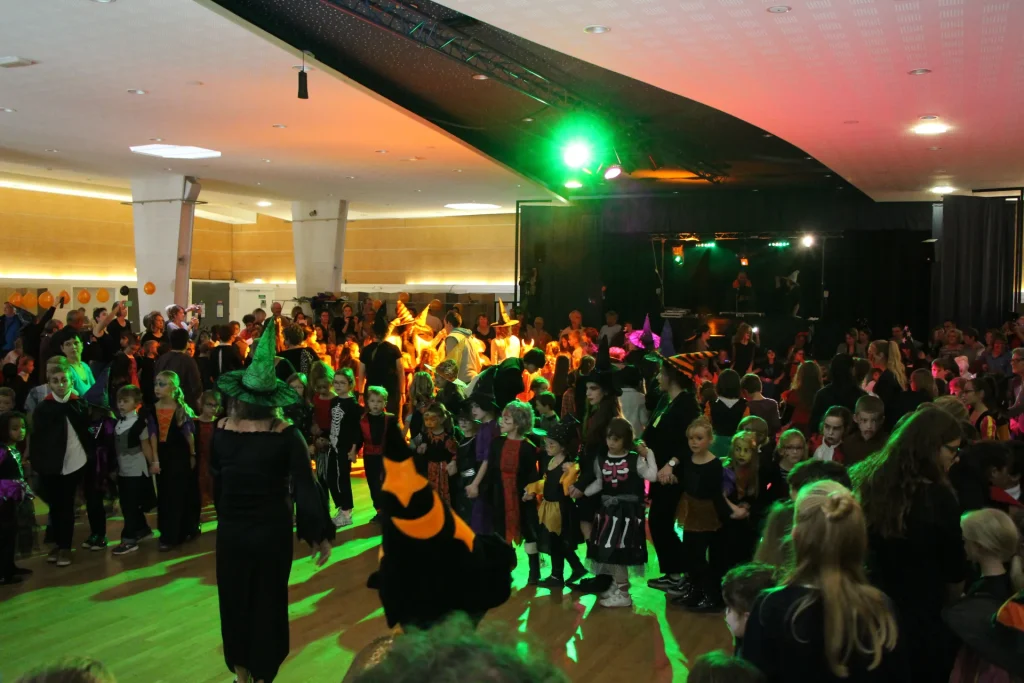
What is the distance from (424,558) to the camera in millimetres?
2475

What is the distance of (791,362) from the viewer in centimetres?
1074

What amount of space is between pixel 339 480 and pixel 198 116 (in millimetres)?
4644

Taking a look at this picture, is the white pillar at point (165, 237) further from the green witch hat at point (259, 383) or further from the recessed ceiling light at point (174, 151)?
the green witch hat at point (259, 383)

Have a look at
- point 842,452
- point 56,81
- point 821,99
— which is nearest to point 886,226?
point 821,99

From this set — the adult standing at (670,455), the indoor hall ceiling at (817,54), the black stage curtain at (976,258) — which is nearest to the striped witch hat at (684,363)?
the adult standing at (670,455)

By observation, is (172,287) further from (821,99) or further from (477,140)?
(821,99)

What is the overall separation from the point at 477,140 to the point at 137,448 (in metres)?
7.35

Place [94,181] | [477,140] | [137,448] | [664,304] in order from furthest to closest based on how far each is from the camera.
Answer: [664,304], [94,181], [477,140], [137,448]

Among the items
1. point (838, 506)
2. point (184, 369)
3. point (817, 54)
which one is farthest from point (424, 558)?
point (184, 369)

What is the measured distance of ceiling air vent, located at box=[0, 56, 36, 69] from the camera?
23.8 feet

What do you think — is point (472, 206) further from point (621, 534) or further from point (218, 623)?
point (218, 623)

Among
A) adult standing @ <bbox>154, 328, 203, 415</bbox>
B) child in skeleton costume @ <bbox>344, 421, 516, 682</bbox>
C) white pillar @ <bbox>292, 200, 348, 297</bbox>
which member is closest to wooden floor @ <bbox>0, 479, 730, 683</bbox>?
adult standing @ <bbox>154, 328, 203, 415</bbox>

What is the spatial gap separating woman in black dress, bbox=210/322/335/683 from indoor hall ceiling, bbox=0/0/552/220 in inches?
126

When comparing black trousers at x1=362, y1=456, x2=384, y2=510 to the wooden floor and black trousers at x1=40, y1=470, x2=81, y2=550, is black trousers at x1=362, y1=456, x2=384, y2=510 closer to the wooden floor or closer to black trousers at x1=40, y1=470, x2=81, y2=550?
A: the wooden floor
